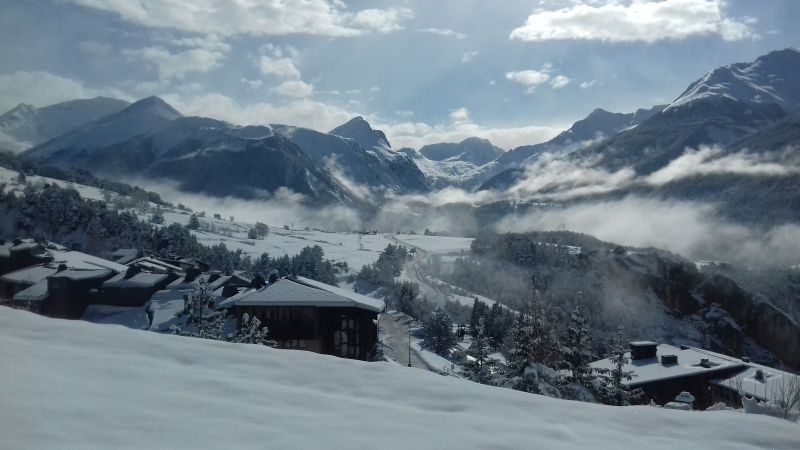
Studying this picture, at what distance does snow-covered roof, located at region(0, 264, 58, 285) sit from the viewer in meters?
21.8

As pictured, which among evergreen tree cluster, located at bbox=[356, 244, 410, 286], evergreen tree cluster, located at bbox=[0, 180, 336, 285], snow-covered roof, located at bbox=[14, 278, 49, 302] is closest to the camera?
evergreen tree cluster, located at bbox=[0, 180, 336, 285]

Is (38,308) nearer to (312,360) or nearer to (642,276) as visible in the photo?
(312,360)

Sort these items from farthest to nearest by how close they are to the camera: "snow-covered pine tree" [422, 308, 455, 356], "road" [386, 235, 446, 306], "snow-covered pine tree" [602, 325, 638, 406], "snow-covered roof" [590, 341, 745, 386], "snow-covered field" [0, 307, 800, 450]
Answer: "road" [386, 235, 446, 306] < "snow-covered pine tree" [422, 308, 455, 356] < "snow-covered roof" [590, 341, 745, 386] < "snow-covered pine tree" [602, 325, 638, 406] < "snow-covered field" [0, 307, 800, 450]

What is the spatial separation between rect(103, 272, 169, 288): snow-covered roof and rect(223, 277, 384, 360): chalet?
10.5 meters

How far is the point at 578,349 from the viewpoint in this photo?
83.7 feet

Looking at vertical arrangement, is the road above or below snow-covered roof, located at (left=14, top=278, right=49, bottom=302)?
above

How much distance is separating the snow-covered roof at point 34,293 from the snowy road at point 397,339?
1121 inches

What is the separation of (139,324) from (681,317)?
154474 mm

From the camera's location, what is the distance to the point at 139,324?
43750mm

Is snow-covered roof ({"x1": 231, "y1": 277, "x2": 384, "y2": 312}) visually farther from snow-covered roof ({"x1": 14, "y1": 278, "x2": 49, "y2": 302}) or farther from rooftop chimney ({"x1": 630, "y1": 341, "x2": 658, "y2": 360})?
rooftop chimney ({"x1": 630, "y1": 341, "x2": 658, "y2": 360})

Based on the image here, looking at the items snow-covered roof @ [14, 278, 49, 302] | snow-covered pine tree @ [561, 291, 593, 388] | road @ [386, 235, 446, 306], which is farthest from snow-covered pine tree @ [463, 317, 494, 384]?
road @ [386, 235, 446, 306]

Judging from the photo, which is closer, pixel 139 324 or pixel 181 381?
pixel 181 381

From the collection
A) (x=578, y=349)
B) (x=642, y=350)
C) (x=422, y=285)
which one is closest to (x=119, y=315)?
(x=578, y=349)

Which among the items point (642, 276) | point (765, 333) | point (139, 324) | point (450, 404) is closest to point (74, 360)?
point (450, 404)
